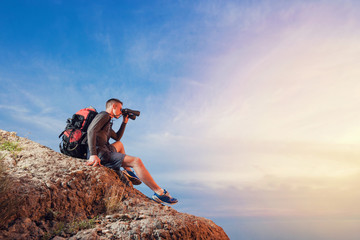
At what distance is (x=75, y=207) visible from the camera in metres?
6.54

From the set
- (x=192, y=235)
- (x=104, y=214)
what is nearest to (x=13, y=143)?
(x=104, y=214)

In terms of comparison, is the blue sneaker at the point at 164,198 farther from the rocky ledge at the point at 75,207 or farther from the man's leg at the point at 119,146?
the man's leg at the point at 119,146

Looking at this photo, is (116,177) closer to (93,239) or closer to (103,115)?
(103,115)

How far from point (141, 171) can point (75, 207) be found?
1939 millimetres

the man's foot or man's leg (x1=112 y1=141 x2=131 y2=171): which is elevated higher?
man's leg (x1=112 y1=141 x2=131 y2=171)

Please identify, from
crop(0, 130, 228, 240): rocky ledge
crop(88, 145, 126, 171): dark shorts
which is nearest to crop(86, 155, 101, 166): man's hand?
crop(0, 130, 228, 240): rocky ledge

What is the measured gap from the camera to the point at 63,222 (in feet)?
20.1

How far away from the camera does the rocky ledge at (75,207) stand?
558cm

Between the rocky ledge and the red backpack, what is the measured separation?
0.30 m

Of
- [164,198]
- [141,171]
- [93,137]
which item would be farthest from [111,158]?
[164,198]

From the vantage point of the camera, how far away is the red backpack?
8.08 meters

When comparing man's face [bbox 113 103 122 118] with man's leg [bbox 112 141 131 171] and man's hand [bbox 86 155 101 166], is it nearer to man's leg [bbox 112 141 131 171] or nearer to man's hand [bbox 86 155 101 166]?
man's leg [bbox 112 141 131 171]

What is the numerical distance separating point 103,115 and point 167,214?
307 cm

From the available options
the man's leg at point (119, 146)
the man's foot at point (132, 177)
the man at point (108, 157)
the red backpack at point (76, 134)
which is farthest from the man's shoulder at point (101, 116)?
the man's foot at point (132, 177)
